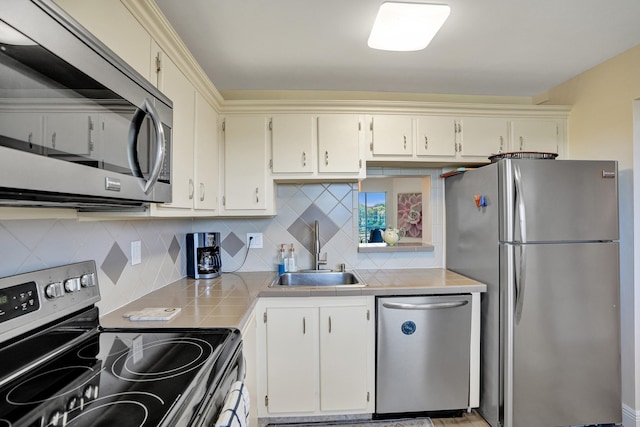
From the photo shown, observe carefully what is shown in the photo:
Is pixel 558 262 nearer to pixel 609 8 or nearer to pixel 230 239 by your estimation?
pixel 609 8

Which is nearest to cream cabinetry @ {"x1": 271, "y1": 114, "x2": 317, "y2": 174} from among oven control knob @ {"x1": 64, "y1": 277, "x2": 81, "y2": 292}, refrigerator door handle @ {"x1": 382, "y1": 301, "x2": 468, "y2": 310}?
refrigerator door handle @ {"x1": 382, "y1": 301, "x2": 468, "y2": 310}

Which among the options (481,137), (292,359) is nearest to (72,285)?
(292,359)

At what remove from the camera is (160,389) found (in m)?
0.81

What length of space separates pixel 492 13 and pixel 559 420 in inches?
88.7

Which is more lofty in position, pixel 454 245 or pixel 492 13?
pixel 492 13

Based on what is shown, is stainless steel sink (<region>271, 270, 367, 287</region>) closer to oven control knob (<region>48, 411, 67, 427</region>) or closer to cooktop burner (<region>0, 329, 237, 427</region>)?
cooktop burner (<region>0, 329, 237, 427</region>)

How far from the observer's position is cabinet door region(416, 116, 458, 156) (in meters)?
2.25

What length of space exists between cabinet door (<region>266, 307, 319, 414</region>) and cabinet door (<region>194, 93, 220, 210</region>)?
0.77 meters

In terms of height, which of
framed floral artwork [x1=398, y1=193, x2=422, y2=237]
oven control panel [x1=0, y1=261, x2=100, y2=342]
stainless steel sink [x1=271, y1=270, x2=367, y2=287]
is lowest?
stainless steel sink [x1=271, y1=270, x2=367, y2=287]

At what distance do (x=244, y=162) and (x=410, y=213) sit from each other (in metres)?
1.44

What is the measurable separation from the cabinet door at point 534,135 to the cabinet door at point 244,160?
1828 millimetres

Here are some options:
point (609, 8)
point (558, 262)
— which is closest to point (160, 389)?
point (558, 262)

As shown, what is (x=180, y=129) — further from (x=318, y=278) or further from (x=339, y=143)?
(x=318, y=278)

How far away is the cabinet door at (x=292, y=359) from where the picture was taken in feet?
6.14
